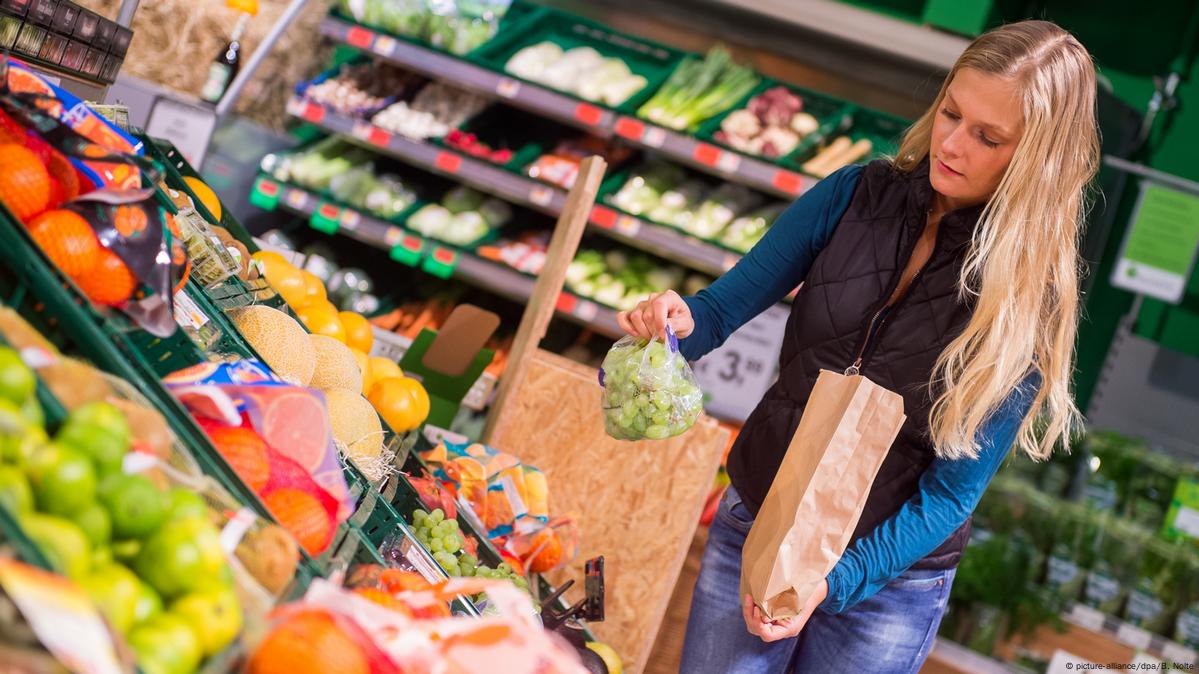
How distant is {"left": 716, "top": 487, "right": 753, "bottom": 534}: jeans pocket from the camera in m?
2.05

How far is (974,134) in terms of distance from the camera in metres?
1.82

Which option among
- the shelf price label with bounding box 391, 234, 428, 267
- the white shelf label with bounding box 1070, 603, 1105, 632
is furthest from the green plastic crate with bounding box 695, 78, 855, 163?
the white shelf label with bounding box 1070, 603, 1105, 632

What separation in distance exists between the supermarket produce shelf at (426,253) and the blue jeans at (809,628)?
2.36 meters

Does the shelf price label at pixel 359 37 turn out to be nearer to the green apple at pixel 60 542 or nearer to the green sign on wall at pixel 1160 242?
the green sign on wall at pixel 1160 242

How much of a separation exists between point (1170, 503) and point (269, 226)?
393cm

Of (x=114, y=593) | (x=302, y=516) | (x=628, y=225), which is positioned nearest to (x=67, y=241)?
Answer: (x=302, y=516)

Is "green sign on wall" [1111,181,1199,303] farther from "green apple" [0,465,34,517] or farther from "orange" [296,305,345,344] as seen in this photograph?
"green apple" [0,465,34,517]

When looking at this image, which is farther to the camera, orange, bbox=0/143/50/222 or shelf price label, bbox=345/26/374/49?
shelf price label, bbox=345/26/374/49

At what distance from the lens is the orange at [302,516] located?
1409 millimetres

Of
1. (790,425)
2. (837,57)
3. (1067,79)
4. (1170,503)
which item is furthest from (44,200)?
(837,57)

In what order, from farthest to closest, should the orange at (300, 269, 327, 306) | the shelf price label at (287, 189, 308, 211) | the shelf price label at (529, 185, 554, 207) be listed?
1. the shelf price label at (287, 189, 308, 211)
2. the shelf price label at (529, 185, 554, 207)
3. the orange at (300, 269, 327, 306)

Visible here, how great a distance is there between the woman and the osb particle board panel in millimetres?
751

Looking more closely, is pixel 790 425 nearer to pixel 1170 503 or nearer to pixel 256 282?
pixel 256 282

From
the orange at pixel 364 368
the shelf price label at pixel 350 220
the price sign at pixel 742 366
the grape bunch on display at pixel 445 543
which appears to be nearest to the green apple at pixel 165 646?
the grape bunch on display at pixel 445 543
